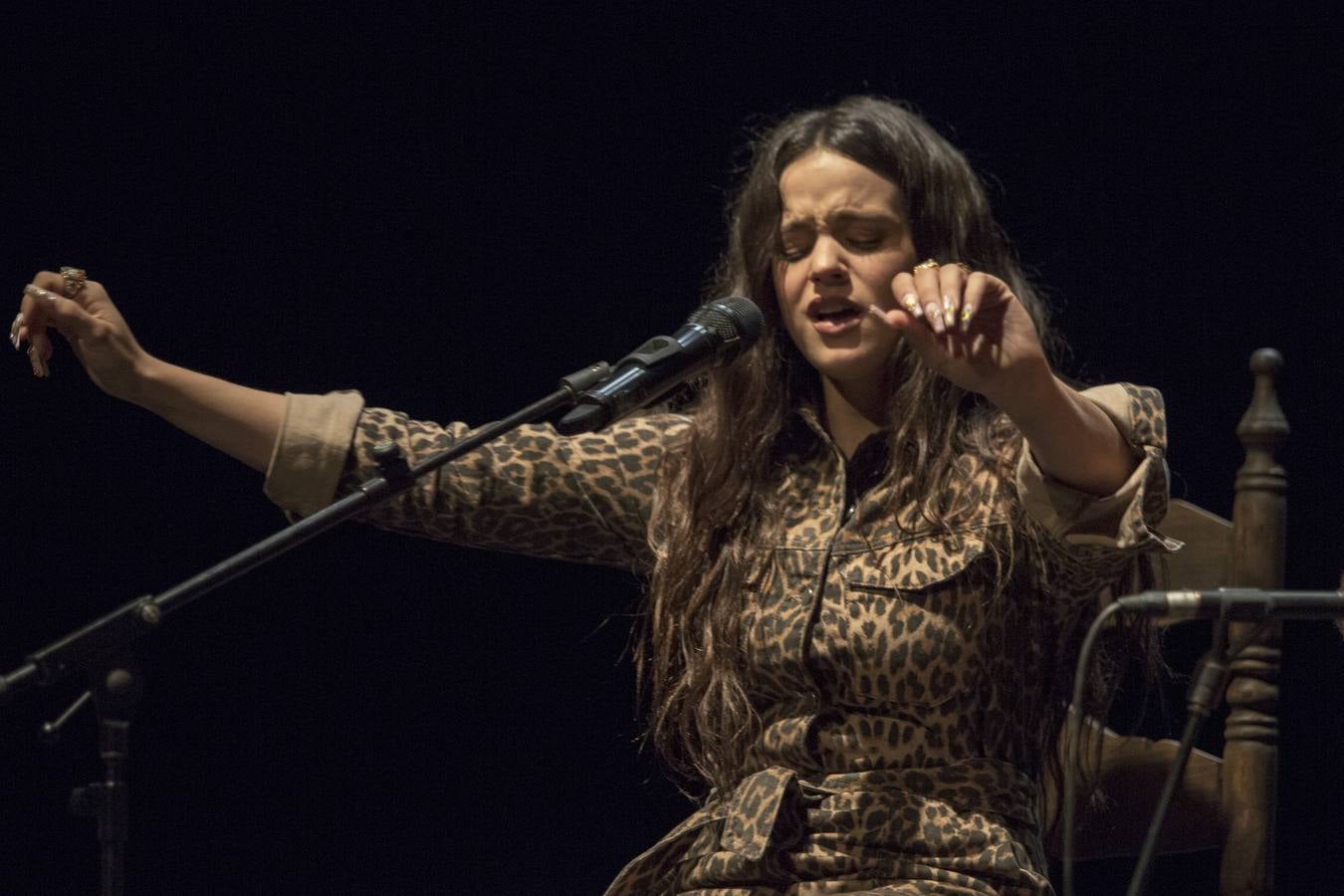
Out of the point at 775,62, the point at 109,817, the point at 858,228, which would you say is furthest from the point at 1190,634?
the point at 109,817

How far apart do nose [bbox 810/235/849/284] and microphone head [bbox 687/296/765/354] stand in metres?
0.30

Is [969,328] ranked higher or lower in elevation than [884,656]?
higher

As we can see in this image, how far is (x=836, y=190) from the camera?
2.02 metres

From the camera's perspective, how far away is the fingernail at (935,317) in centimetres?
158

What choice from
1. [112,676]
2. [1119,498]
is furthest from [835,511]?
[112,676]

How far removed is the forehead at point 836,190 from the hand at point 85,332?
753 mm

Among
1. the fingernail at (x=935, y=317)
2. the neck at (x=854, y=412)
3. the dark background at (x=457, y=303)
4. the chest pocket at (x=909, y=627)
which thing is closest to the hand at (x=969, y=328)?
the fingernail at (x=935, y=317)

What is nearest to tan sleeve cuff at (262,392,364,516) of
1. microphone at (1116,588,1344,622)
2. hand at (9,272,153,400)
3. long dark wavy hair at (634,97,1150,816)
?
hand at (9,272,153,400)

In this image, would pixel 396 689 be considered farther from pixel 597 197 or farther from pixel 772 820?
pixel 772 820

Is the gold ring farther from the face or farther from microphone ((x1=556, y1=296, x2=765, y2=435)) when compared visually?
the face

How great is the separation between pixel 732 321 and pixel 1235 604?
587 mm

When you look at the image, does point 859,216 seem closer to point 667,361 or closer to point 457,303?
point 667,361

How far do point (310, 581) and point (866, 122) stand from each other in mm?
Answer: 1302

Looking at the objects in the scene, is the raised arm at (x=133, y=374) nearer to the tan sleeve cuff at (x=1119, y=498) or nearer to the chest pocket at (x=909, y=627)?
the chest pocket at (x=909, y=627)
